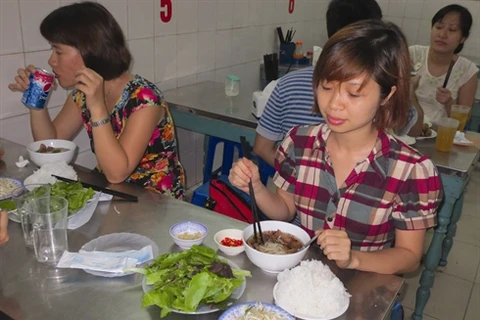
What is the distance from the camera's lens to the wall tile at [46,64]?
1822 mm

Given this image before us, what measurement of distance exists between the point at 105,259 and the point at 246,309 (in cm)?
35

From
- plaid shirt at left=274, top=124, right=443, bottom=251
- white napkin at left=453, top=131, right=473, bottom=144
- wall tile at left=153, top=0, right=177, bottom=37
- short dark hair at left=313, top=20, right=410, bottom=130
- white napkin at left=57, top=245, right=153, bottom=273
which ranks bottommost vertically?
white napkin at left=453, top=131, right=473, bottom=144

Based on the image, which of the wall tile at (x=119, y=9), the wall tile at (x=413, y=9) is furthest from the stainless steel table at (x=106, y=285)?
the wall tile at (x=413, y=9)

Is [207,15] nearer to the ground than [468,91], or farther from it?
farther from it

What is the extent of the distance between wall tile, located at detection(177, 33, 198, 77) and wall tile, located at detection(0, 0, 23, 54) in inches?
40.8

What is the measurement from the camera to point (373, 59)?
3.48ft

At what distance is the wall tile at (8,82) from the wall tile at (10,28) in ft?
0.10

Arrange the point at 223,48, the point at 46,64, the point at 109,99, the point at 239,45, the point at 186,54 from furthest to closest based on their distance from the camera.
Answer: the point at 239,45, the point at 223,48, the point at 186,54, the point at 46,64, the point at 109,99

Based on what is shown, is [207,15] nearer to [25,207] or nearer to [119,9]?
[119,9]

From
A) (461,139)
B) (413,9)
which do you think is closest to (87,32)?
(461,139)

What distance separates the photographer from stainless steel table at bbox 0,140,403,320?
0.86 meters

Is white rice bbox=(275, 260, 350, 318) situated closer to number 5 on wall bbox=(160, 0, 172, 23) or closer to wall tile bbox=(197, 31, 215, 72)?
number 5 on wall bbox=(160, 0, 172, 23)

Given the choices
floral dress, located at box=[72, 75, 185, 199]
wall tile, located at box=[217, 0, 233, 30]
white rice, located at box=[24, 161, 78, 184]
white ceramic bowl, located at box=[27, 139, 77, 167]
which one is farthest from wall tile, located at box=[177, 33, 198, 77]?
white rice, located at box=[24, 161, 78, 184]

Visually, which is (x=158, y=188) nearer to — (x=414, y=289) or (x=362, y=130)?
(x=362, y=130)
